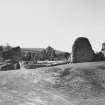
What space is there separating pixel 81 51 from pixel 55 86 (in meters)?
8.32

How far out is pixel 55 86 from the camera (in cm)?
1067

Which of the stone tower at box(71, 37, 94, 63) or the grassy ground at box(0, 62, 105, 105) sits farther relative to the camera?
the stone tower at box(71, 37, 94, 63)

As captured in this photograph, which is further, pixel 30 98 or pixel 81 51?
pixel 81 51

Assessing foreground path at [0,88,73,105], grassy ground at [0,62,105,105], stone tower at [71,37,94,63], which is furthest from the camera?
stone tower at [71,37,94,63]

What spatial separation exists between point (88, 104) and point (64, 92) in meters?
1.92

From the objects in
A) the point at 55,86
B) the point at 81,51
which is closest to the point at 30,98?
Result: the point at 55,86

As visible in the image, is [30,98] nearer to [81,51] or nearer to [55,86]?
[55,86]

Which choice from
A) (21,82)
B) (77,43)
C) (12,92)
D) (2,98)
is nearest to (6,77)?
(21,82)

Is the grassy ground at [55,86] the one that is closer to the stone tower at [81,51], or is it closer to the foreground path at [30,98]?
the foreground path at [30,98]

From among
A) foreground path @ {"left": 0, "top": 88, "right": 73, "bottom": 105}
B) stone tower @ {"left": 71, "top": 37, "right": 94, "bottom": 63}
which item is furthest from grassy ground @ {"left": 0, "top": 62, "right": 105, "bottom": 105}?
stone tower @ {"left": 71, "top": 37, "right": 94, "bottom": 63}

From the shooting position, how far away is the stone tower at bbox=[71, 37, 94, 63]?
18.1 metres

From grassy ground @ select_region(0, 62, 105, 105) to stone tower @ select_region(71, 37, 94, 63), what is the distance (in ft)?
17.1

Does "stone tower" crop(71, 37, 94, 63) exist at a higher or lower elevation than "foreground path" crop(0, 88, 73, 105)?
higher

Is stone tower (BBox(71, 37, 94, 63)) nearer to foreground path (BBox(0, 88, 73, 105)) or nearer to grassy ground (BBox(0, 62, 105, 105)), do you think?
grassy ground (BBox(0, 62, 105, 105))
